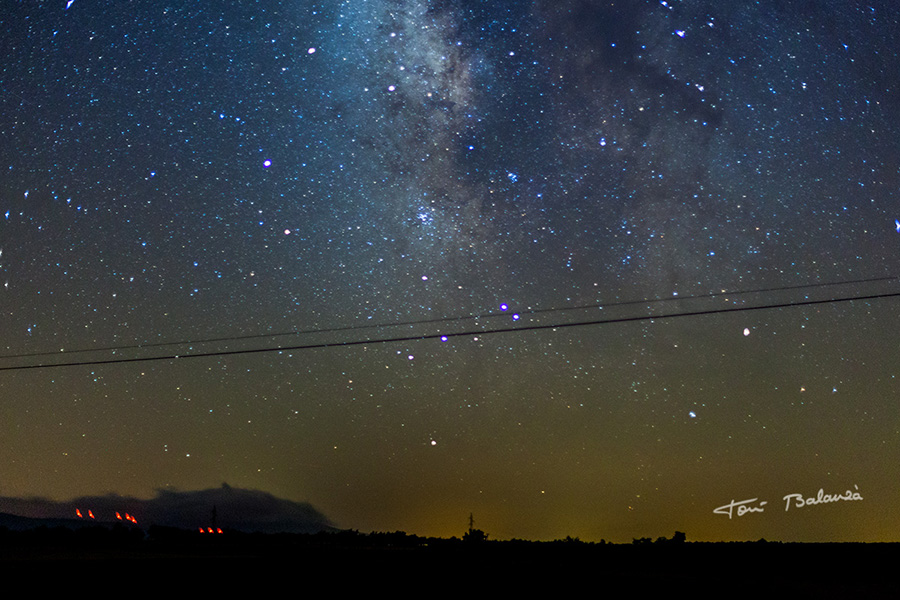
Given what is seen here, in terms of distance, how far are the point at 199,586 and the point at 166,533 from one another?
36.3 metres

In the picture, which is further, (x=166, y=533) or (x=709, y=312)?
(x=166, y=533)

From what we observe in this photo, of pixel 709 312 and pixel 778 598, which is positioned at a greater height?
pixel 709 312

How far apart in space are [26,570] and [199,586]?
512 centimetres

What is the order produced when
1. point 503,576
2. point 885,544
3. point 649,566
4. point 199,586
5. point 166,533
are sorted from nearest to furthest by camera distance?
point 199,586
point 503,576
point 649,566
point 885,544
point 166,533

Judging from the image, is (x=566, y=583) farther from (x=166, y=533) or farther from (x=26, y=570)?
(x=166, y=533)

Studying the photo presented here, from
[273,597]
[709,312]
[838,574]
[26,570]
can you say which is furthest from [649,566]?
[26,570]

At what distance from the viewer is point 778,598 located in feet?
36.4

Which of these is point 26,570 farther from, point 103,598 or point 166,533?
point 166,533

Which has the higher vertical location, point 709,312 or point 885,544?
point 709,312

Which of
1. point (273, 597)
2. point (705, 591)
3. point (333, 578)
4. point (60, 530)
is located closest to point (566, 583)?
point (705, 591)

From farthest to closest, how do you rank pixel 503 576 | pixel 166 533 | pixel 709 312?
pixel 166 533, pixel 503 576, pixel 709 312

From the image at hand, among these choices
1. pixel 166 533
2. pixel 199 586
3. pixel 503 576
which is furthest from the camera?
pixel 166 533

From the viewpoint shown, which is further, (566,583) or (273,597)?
(566,583)

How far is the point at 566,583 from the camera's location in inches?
463
